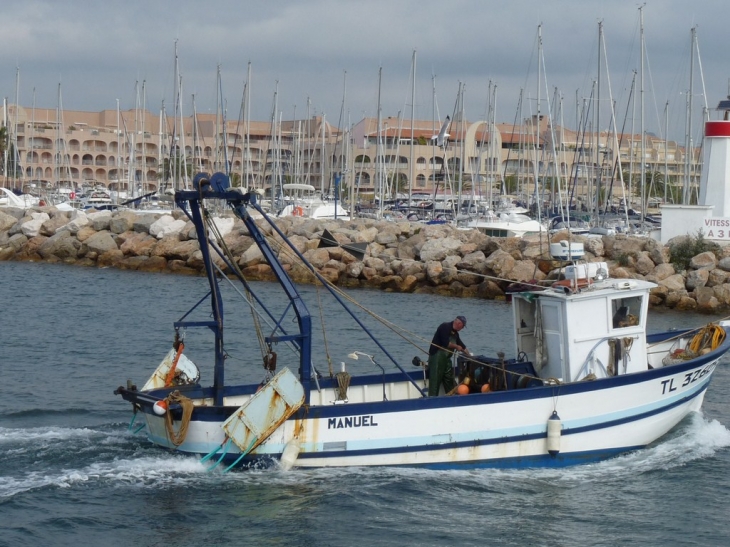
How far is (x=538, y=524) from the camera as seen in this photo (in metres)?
12.5

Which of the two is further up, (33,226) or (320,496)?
(33,226)

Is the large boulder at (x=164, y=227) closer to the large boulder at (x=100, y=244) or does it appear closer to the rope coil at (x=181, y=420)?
the large boulder at (x=100, y=244)

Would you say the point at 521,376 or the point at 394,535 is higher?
the point at 521,376

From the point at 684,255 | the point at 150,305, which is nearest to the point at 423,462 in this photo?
the point at 150,305

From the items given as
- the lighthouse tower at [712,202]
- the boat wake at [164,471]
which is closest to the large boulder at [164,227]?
the lighthouse tower at [712,202]

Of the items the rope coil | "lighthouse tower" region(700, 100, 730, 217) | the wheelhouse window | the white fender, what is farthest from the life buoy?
"lighthouse tower" region(700, 100, 730, 217)

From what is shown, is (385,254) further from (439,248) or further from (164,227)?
(164,227)

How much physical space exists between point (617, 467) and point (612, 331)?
2.00 metres

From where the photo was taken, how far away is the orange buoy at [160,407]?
13375mm

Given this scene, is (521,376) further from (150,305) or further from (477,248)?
(477,248)

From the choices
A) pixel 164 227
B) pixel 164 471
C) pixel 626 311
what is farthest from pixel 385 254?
pixel 164 227

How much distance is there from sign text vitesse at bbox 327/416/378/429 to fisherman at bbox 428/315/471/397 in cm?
164

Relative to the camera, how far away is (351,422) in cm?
1360

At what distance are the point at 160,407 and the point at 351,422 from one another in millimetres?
2573
